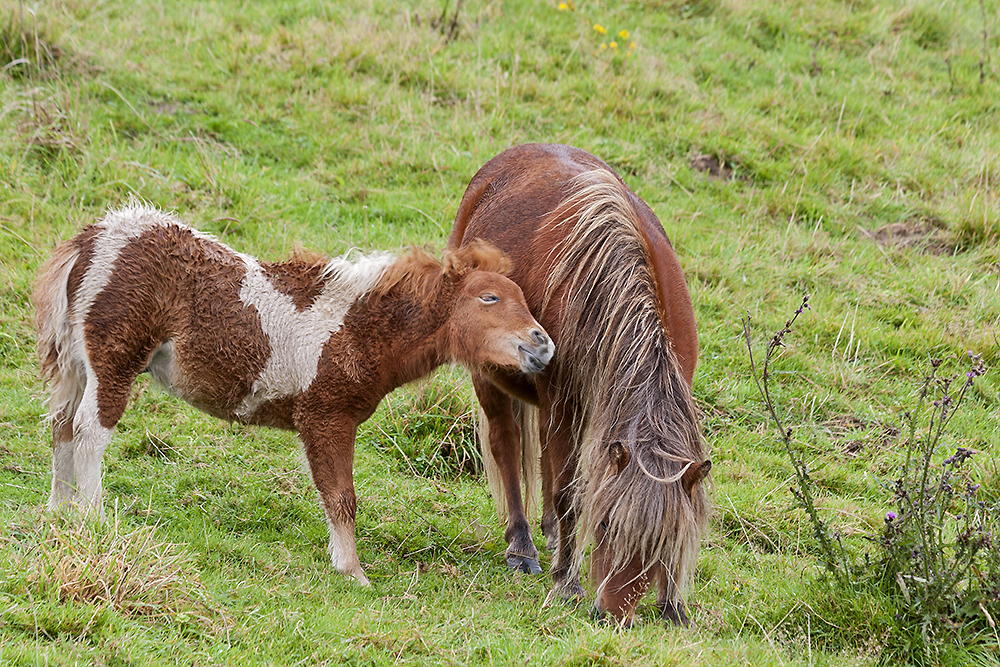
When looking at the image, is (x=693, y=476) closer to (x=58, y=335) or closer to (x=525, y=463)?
(x=525, y=463)

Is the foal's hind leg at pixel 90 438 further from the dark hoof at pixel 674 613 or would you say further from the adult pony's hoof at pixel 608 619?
the dark hoof at pixel 674 613

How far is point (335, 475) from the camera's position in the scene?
472 cm

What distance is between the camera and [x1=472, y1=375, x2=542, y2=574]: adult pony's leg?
5512 mm

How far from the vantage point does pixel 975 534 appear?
165 inches

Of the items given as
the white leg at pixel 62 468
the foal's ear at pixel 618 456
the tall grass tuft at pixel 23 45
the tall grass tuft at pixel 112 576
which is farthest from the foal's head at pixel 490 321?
the tall grass tuft at pixel 23 45

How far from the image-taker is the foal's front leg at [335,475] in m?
4.67

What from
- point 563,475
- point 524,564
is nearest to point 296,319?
point 563,475

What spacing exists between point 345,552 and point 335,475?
0.38 meters

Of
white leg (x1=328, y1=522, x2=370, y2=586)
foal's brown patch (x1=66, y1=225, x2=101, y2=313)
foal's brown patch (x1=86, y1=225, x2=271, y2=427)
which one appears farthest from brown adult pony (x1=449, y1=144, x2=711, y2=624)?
foal's brown patch (x1=66, y1=225, x2=101, y2=313)

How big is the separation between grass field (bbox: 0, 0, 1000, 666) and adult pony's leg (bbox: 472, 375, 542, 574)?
0.57 feet

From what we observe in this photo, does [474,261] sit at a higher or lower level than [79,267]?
higher

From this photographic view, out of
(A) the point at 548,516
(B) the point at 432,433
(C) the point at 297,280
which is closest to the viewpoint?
(C) the point at 297,280

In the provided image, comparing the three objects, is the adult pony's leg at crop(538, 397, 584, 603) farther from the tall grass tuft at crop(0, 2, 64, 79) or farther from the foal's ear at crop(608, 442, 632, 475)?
the tall grass tuft at crop(0, 2, 64, 79)

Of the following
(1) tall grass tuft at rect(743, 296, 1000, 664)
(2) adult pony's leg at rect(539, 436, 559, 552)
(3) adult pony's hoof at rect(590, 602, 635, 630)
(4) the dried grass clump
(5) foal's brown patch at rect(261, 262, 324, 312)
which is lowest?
(2) adult pony's leg at rect(539, 436, 559, 552)
